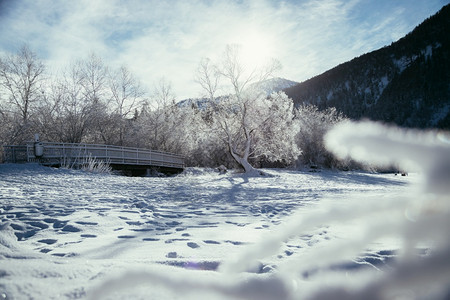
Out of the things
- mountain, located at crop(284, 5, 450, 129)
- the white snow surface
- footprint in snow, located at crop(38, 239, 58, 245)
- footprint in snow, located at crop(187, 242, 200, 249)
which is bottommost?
footprint in snow, located at crop(187, 242, 200, 249)

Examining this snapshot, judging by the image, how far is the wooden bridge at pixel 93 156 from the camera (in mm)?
12461

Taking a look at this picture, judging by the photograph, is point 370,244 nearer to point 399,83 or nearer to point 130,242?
point 130,242

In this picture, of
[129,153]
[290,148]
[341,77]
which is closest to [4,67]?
[129,153]

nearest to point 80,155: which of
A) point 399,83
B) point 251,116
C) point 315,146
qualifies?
point 251,116

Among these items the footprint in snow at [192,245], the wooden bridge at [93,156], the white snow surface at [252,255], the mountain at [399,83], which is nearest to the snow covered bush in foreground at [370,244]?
the white snow surface at [252,255]

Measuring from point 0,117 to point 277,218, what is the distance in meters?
22.4

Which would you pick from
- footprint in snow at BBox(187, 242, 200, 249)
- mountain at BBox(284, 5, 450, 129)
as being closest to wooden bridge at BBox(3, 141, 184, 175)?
footprint in snow at BBox(187, 242, 200, 249)

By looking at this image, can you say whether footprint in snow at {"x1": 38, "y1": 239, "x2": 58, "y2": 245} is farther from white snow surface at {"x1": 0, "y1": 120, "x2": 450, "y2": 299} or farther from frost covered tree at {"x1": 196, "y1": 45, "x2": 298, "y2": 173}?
frost covered tree at {"x1": 196, "y1": 45, "x2": 298, "y2": 173}

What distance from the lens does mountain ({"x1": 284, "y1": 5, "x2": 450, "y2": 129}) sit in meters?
73.2

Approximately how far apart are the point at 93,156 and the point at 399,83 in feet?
328

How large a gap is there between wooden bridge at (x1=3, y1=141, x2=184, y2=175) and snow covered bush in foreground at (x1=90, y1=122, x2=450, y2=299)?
13778mm

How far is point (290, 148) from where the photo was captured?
19609mm

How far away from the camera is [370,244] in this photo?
0.47 metres

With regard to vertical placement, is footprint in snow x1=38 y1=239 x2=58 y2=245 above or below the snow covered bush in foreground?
below
